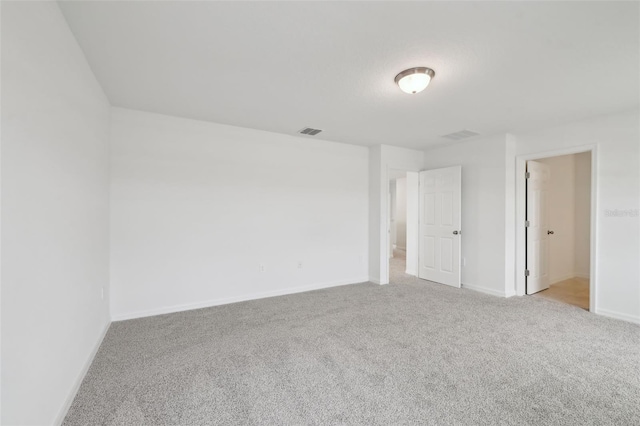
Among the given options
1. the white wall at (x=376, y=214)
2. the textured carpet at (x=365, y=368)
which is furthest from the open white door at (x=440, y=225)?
the textured carpet at (x=365, y=368)

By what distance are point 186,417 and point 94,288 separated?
153cm

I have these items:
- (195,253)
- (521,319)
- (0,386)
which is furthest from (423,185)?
(0,386)

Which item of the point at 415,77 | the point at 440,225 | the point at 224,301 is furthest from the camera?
the point at 440,225

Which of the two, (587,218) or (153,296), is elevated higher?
(587,218)

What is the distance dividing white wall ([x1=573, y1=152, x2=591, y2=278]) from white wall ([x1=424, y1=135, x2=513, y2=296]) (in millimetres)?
2185

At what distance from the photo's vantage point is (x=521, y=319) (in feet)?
10.3

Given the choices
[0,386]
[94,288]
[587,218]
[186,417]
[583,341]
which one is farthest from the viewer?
[587,218]

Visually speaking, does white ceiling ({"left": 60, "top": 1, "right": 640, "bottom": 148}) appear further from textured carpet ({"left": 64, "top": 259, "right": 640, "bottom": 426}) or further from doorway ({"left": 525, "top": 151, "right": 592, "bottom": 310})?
textured carpet ({"left": 64, "top": 259, "right": 640, "bottom": 426})

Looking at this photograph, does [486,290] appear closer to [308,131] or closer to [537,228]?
[537,228]

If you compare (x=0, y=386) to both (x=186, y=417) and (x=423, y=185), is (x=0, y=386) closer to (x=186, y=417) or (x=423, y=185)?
(x=186, y=417)

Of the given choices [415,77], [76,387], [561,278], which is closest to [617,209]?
[561,278]

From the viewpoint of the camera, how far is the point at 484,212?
13.9 ft

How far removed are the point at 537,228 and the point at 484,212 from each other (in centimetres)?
88

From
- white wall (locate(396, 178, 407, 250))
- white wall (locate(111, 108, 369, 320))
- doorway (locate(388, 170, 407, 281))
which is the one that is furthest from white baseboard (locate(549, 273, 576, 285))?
white wall (locate(396, 178, 407, 250))
